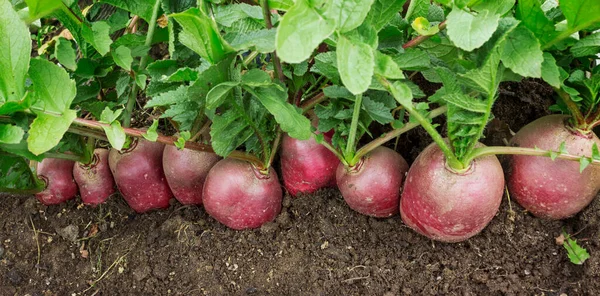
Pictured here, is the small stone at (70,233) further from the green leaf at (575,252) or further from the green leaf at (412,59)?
the green leaf at (575,252)

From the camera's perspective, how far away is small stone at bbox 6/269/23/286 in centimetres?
176

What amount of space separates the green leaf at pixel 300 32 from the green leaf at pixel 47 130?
23.9 inches

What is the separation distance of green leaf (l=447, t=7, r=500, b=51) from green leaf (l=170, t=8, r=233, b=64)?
0.43 m

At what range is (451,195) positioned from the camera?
1.37 metres

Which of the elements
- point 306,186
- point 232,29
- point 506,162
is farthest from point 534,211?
point 232,29

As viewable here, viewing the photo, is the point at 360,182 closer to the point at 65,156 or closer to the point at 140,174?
the point at 140,174

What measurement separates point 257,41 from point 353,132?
0.39 metres

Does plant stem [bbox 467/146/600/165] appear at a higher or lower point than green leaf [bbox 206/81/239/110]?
lower

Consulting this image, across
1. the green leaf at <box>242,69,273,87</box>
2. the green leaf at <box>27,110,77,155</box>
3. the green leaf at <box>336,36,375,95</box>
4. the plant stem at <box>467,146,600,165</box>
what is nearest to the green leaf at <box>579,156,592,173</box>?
the plant stem at <box>467,146,600,165</box>

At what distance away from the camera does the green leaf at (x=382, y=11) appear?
117 centimetres

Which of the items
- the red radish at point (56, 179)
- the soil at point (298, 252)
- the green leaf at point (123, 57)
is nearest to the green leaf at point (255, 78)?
the green leaf at point (123, 57)

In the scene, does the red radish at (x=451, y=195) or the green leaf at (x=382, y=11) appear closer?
the green leaf at (x=382, y=11)

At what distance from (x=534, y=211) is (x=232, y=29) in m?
0.94

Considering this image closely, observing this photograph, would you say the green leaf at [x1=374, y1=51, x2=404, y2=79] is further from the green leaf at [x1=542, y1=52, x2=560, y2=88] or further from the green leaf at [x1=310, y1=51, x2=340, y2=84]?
the green leaf at [x1=542, y1=52, x2=560, y2=88]
